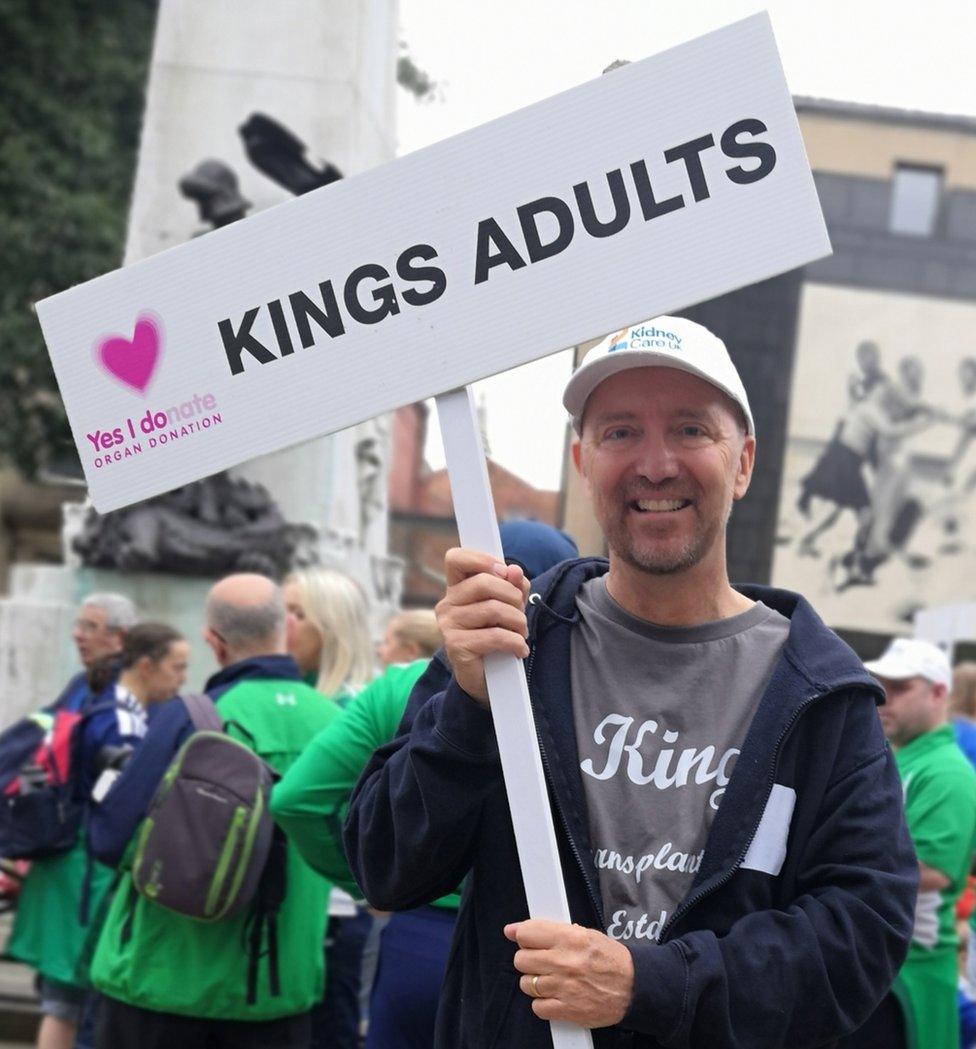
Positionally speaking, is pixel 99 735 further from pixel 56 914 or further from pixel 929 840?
pixel 929 840

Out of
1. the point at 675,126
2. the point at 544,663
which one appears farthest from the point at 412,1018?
the point at 675,126

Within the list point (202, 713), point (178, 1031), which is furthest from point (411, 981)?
point (202, 713)

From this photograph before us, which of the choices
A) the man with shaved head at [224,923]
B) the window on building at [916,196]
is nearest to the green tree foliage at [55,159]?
the man with shaved head at [224,923]

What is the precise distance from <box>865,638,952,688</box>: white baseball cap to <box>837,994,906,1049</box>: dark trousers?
90 cm

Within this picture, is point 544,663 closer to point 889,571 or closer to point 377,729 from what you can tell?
point 377,729

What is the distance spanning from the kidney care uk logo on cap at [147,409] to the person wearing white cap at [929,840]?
8.38ft

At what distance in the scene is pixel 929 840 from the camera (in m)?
4.47

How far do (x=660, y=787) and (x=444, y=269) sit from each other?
0.70m

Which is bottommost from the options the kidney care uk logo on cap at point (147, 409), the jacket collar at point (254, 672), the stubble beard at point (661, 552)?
the stubble beard at point (661, 552)

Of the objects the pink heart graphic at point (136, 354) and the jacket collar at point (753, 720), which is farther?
the pink heart graphic at point (136, 354)

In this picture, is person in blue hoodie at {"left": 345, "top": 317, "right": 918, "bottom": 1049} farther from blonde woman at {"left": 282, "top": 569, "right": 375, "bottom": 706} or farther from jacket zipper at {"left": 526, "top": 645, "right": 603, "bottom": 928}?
blonde woman at {"left": 282, "top": 569, "right": 375, "bottom": 706}

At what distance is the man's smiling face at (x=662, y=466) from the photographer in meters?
2.19

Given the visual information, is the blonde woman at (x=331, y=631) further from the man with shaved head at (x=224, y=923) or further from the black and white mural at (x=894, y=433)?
the black and white mural at (x=894, y=433)

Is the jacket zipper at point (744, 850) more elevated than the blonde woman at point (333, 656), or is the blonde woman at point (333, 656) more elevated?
the blonde woman at point (333, 656)
